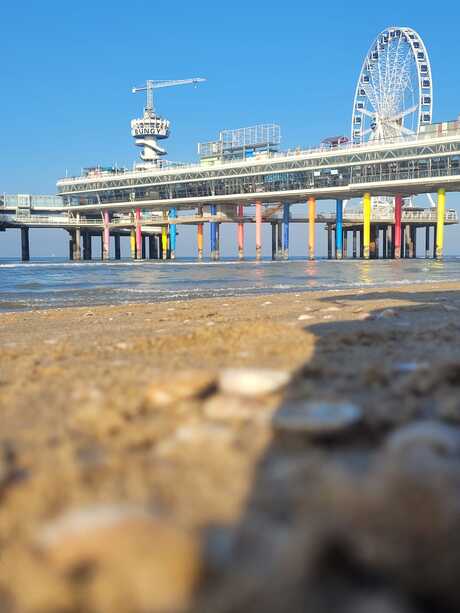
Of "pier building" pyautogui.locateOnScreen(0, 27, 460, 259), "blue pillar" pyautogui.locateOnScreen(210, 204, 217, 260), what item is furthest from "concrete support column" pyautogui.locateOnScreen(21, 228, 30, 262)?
"blue pillar" pyautogui.locateOnScreen(210, 204, 217, 260)

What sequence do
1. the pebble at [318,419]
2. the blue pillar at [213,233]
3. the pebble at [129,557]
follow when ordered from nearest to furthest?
the pebble at [129,557], the pebble at [318,419], the blue pillar at [213,233]

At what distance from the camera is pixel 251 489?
0.98 meters

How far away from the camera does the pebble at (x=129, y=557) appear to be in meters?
0.71

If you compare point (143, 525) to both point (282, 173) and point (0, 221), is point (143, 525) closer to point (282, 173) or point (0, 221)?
point (282, 173)

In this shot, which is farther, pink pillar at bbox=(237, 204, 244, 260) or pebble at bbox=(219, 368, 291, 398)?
pink pillar at bbox=(237, 204, 244, 260)

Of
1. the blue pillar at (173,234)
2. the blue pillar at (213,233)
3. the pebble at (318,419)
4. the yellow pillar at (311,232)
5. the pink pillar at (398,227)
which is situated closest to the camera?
the pebble at (318,419)

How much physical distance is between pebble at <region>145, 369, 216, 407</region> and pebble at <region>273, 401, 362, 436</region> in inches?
11.3

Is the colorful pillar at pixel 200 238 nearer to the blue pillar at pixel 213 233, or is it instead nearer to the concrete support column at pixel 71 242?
the blue pillar at pixel 213 233

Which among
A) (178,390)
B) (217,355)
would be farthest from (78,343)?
(178,390)

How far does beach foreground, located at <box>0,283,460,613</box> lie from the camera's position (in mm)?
739

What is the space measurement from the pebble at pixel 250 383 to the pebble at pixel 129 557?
0.72m

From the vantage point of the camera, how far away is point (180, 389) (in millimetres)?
1571

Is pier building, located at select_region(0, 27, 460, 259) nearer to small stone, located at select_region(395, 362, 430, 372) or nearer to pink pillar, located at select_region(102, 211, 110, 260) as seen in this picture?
pink pillar, located at select_region(102, 211, 110, 260)

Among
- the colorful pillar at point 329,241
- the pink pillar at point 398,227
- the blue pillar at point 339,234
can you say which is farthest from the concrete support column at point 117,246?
the pink pillar at point 398,227
